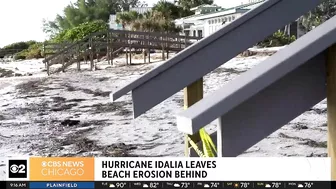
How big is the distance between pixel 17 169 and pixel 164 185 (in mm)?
476

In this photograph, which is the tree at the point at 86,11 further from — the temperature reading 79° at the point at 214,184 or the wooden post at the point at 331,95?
the wooden post at the point at 331,95

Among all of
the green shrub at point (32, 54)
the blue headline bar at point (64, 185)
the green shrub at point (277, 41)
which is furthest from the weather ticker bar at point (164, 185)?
the green shrub at point (32, 54)

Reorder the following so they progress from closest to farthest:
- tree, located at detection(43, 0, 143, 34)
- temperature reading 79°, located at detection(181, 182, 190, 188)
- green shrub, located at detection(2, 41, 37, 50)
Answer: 1. temperature reading 79°, located at detection(181, 182, 190, 188)
2. green shrub, located at detection(2, 41, 37, 50)
3. tree, located at detection(43, 0, 143, 34)

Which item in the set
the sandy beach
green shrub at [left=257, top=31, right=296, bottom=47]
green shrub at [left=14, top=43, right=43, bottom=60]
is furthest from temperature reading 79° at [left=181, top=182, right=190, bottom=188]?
green shrub at [left=14, top=43, right=43, bottom=60]

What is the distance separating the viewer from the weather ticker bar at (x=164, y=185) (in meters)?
0.80

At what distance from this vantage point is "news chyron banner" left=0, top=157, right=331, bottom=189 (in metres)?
0.78

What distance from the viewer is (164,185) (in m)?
0.96

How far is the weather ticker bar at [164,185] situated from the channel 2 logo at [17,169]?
24mm

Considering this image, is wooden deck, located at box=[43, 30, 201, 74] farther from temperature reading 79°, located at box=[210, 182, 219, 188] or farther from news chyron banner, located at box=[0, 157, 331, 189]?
temperature reading 79°, located at box=[210, 182, 219, 188]

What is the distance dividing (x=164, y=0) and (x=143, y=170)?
19.7 m

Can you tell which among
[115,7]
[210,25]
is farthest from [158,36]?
[115,7]

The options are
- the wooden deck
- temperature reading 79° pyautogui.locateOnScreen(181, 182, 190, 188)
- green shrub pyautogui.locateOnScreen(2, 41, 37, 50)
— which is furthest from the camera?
green shrub pyautogui.locateOnScreen(2, 41, 37, 50)

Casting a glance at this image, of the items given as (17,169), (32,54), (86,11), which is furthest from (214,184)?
(86,11)

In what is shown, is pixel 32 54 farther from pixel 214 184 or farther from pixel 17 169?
pixel 214 184
